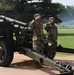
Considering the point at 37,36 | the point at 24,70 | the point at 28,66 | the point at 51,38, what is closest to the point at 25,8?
the point at 51,38

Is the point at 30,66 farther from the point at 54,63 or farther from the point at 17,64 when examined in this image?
the point at 54,63

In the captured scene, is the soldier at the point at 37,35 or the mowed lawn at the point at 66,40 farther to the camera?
the mowed lawn at the point at 66,40

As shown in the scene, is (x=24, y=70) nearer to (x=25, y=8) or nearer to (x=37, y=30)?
(x=37, y=30)

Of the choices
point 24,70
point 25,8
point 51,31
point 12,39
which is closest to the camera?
point 24,70

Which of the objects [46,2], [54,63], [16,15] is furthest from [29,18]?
[54,63]

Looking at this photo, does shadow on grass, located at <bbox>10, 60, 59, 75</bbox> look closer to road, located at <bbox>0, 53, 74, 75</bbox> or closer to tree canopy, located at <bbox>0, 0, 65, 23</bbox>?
road, located at <bbox>0, 53, 74, 75</bbox>

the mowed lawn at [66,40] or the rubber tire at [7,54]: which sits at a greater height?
the rubber tire at [7,54]

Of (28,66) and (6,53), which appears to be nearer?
(6,53)

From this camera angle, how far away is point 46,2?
150 ft

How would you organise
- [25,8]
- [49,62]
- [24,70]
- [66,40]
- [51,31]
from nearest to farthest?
[49,62] < [24,70] < [51,31] < [66,40] < [25,8]

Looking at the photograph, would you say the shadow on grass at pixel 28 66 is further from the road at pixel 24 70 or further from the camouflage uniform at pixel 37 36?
the camouflage uniform at pixel 37 36

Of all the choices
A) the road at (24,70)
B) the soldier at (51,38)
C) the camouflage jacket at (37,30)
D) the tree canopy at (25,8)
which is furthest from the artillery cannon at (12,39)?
the tree canopy at (25,8)

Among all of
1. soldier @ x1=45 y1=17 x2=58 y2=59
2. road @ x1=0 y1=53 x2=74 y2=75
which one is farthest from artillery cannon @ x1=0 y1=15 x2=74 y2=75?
soldier @ x1=45 y1=17 x2=58 y2=59

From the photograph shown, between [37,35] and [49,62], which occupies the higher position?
[37,35]
